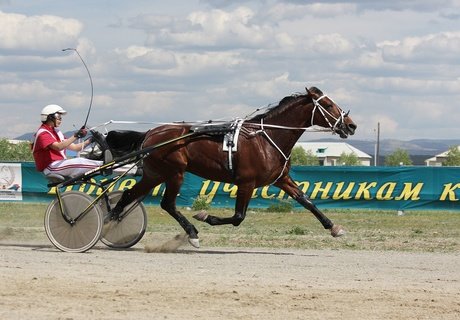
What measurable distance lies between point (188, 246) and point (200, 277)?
4387mm

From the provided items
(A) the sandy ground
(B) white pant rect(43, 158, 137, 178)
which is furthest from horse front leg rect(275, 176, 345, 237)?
(B) white pant rect(43, 158, 137, 178)

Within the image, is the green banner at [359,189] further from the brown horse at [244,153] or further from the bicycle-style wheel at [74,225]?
the bicycle-style wheel at [74,225]

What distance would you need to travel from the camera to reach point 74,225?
14.5 meters

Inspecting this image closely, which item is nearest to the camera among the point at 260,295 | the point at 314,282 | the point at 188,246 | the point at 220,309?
the point at 220,309

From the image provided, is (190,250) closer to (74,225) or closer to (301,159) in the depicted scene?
(74,225)

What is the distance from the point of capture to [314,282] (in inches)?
451

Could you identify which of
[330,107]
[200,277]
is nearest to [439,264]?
[330,107]

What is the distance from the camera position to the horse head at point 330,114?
1495 cm

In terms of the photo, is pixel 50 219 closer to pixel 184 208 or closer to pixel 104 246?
pixel 104 246

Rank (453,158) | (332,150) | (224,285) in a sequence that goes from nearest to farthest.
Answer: (224,285) < (453,158) < (332,150)

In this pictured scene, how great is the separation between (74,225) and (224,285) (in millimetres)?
4286

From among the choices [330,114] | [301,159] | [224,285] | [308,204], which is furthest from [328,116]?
[301,159]

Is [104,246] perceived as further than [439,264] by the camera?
Yes

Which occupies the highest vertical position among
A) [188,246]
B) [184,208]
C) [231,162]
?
[231,162]
